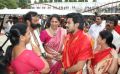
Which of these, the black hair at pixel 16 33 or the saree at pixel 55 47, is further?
the saree at pixel 55 47

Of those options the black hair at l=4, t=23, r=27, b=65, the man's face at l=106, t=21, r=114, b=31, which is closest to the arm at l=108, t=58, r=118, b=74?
the black hair at l=4, t=23, r=27, b=65

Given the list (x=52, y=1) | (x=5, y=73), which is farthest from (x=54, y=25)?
(x=52, y=1)

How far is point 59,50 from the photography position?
708cm

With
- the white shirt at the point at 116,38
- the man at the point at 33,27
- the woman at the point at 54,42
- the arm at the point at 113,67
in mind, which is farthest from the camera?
the white shirt at the point at 116,38

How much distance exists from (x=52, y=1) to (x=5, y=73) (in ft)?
477

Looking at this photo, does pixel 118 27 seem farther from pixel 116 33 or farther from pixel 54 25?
pixel 54 25

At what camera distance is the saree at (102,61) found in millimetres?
6102

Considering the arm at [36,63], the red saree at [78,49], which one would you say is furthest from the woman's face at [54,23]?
the arm at [36,63]

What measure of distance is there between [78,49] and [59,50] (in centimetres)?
145

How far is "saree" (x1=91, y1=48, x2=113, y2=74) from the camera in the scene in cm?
610

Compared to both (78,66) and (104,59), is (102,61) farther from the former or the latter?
(78,66)

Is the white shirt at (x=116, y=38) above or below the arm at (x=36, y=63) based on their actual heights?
below

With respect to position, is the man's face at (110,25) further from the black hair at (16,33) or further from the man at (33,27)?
the black hair at (16,33)

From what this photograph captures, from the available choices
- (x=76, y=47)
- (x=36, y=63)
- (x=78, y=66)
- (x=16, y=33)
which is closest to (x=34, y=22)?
(x=76, y=47)
